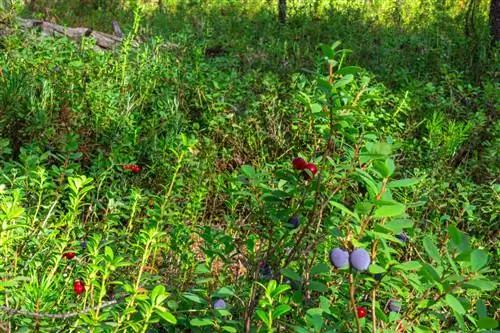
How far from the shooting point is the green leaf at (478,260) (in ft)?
4.19

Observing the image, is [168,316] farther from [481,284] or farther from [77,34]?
[77,34]

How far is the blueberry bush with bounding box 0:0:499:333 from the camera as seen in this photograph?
1637 millimetres

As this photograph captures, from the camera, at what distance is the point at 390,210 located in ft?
4.61

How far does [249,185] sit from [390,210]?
1.57 meters

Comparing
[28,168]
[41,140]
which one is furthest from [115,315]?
[41,140]

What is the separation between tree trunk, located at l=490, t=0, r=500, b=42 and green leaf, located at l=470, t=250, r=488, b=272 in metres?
6.10

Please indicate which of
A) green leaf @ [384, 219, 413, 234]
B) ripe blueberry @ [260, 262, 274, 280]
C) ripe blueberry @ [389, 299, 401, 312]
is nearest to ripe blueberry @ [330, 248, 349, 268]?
green leaf @ [384, 219, 413, 234]

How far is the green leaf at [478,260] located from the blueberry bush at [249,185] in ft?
0.06

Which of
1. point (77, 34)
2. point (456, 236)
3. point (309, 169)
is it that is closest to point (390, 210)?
point (456, 236)

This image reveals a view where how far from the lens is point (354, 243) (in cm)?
143

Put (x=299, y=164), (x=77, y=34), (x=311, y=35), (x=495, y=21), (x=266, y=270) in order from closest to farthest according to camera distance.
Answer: (x=299, y=164)
(x=266, y=270)
(x=495, y=21)
(x=77, y=34)
(x=311, y=35)

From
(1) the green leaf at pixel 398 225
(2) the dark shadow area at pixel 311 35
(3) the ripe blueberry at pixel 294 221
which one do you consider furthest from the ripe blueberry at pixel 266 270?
(2) the dark shadow area at pixel 311 35

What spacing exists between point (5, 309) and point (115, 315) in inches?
13.2

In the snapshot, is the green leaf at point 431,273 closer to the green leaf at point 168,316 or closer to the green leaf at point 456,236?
the green leaf at point 456,236
